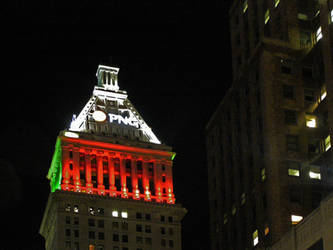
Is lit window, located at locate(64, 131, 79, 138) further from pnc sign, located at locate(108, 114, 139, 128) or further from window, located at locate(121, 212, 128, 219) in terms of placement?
window, located at locate(121, 212, 128, 219)

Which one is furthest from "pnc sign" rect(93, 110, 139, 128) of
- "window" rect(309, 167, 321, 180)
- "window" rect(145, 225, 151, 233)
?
"window" rect(309, 167, 321, 180)

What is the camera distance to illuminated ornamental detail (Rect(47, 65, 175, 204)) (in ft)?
604

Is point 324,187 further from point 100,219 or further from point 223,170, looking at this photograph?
point 100,219

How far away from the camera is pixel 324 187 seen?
121875 mm

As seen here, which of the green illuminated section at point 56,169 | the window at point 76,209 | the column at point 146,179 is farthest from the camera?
the column at point 146,179

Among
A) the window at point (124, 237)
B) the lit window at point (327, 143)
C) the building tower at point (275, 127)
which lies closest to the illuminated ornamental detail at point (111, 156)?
the window at point (124, 237)

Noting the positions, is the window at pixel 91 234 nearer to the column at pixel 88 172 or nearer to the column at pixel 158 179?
the column at pixel 88 172

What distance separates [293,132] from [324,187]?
347 inches

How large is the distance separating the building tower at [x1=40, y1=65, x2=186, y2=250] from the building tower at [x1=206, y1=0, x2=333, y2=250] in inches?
1464

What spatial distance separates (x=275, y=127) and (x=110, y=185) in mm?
65980

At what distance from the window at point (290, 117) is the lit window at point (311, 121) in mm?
1609

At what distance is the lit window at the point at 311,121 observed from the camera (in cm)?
12606

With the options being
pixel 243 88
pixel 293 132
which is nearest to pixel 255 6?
pixel 243 88

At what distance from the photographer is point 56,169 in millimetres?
189375
